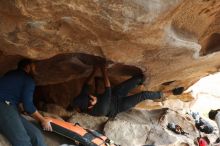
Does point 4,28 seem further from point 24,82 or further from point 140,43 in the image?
point 140,43

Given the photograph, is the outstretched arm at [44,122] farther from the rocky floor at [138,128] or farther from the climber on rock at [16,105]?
the rocky floor at [138,128]

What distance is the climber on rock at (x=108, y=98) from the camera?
6617 mm

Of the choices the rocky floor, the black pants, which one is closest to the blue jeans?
the rocky floor

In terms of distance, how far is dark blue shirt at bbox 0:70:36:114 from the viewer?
15.6 feet

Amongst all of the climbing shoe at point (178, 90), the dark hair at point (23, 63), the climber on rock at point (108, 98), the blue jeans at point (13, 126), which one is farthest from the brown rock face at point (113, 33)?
the climbing shoe at point (178, 90)

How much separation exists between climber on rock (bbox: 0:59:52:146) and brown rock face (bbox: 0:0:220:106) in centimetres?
38

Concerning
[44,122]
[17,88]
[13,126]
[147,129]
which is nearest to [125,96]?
[147,129]

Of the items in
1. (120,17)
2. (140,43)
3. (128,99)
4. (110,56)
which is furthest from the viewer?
(128,99)

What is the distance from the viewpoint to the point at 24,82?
4777 mm

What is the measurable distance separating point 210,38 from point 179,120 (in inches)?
103

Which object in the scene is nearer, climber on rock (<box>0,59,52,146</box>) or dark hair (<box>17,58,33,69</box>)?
climber on rock (<box>0,59,52,146</box>)

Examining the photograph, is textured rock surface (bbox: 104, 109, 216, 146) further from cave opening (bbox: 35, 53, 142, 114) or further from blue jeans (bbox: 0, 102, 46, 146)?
blue jeans (bbox: 0, 102, 46, 146)

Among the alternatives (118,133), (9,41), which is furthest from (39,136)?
(118,133)

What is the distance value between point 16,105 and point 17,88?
0.80ft
